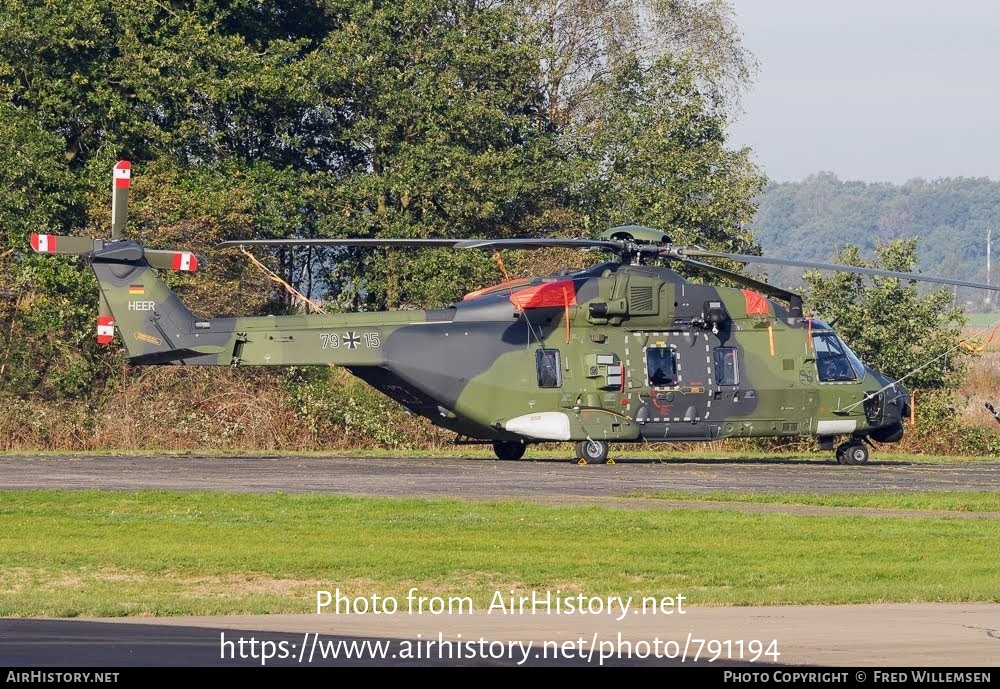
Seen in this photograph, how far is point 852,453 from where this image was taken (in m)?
29.4

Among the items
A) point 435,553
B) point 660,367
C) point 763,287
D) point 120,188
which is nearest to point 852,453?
point 763,287

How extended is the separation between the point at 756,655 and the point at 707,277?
116ft

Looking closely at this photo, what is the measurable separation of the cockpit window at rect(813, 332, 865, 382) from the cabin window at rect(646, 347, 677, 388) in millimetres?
3011

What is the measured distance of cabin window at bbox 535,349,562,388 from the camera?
27.2 metres

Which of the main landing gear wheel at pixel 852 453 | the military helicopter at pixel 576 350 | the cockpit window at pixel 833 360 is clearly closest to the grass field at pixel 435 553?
the military helicopter at pixel 576 350

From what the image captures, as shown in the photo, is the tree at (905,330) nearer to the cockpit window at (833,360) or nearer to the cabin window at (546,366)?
the cockpit window at (833,360)

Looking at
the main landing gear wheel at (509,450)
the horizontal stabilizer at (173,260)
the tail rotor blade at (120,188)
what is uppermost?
the tail rotor blade at (120,188)

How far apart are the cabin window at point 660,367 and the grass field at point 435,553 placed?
748cm

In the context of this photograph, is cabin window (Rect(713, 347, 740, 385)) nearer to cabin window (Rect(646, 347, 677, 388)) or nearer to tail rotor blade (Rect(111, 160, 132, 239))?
cabin window (Rect(646, 347, 677, 388))

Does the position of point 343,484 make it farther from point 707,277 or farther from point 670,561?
point 707,277

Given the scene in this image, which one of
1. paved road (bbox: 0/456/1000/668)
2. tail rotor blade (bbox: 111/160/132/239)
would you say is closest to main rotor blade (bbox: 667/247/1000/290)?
tail rotor blade (bbox: 111/160/132/239)

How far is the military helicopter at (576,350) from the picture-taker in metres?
26.2

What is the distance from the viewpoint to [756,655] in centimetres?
867
